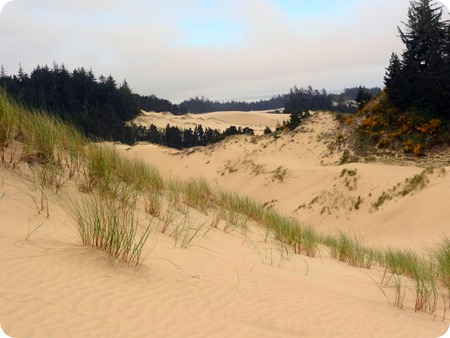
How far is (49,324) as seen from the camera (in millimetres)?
2479

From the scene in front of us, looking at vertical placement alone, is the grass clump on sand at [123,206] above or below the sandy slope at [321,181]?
above

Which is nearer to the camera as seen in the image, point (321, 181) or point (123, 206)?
point (123, 206)

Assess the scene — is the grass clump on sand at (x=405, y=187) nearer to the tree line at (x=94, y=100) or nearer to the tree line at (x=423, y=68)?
the tree line at (x=423, y=68)

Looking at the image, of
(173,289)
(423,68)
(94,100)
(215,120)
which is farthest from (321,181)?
(215,120)

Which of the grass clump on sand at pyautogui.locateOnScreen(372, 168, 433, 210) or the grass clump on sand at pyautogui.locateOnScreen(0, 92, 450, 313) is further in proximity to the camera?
the grass clump on sand at pyautogui.locateOnScreen(372, 168, 433, 210)

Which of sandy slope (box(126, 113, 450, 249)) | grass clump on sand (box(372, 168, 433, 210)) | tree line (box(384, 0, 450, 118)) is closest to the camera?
sandy slope (box(126, 113, 450, 249))

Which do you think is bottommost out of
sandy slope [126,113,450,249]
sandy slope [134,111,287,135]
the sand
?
sandy slope [126,113,450,249]

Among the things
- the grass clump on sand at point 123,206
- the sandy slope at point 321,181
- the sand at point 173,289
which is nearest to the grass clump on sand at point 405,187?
the sandy slope at point 321,181

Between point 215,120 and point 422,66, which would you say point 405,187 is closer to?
point 422,66

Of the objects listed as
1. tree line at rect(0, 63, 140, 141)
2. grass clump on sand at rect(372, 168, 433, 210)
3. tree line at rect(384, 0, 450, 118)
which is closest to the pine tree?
tree line at rect(384, 0, 450, 118)

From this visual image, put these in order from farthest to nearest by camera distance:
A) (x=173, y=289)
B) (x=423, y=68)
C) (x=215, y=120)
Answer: (x=215, y=120)
(x=423, y=68)
(x=173, y=289)

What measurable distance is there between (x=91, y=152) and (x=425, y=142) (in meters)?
20.8

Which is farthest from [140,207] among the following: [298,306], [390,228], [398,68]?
[398,68]

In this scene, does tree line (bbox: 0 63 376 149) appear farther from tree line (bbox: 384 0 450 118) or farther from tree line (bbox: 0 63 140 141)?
tree line (bbox: 384 0 450 118)
